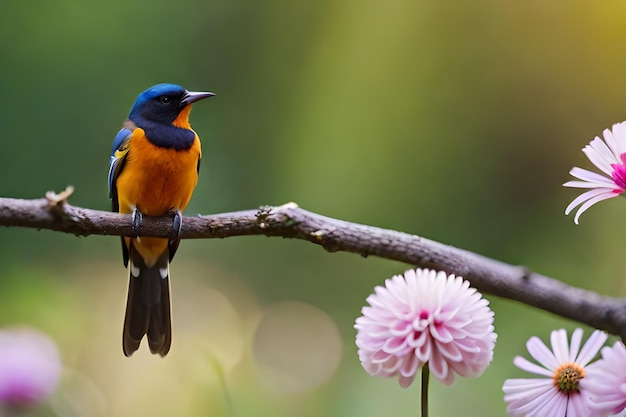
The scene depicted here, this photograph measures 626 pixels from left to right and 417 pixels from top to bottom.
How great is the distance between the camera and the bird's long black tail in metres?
1.40

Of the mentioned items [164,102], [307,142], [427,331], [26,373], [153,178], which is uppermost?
[307,142]

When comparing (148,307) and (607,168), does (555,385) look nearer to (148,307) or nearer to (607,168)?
(607,168)

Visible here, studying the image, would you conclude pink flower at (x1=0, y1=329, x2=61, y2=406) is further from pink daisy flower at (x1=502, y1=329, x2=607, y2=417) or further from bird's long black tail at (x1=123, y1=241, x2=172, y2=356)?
pink daisy flower at (x1=502, y1=329, x2=607, y2=417)

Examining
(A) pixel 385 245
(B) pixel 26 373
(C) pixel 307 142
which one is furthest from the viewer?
(C) pixel 307 142

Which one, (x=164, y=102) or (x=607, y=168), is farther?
(x=164, y=102)

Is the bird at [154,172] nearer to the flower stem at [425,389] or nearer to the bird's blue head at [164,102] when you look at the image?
the bird's blue head at [164,102]

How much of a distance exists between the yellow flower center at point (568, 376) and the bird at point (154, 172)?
86 cm

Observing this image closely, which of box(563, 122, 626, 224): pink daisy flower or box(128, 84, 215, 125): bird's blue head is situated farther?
box(128, 84, 215, 125): bird's blue head

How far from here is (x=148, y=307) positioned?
1521 mm

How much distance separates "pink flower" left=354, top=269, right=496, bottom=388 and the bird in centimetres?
79

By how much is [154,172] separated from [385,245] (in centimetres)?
55

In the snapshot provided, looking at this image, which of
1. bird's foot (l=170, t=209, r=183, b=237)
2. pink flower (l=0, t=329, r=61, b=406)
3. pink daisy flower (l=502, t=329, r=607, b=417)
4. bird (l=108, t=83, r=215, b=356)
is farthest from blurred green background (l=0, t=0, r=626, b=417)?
pink daisy flower (l=502, t=329, r=607, b=417)

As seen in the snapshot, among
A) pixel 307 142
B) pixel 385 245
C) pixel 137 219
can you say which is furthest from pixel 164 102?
pixel 307 142

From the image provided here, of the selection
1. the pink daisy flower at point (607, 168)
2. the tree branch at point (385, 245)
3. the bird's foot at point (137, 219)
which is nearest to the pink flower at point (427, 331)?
the pink daisy flower at point (607, 168)
